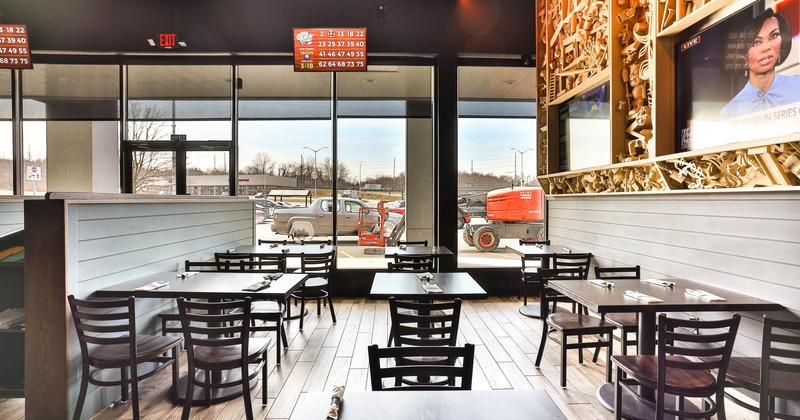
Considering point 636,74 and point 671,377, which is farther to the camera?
point 636,74

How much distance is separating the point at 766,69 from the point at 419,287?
2974 millimetres

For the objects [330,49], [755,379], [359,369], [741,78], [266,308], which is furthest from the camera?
[330,49]

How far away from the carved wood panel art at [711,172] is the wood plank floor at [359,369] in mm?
1729

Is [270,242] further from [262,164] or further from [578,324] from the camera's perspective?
[578,324]

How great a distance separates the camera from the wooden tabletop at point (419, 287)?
118 inches

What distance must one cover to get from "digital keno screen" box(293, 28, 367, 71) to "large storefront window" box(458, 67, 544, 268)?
1891mm

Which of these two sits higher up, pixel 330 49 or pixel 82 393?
pixel 330 49

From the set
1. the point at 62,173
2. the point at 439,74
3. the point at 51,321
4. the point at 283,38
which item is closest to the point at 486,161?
the point at 439,74

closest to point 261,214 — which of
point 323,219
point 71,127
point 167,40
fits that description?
point 323,219

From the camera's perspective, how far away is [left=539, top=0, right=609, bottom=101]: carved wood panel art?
179 inches

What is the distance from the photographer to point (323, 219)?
258 inches

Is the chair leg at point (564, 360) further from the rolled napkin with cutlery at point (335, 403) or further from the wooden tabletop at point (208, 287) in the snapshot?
the rolled napkin with cutlery at point (335, 403)

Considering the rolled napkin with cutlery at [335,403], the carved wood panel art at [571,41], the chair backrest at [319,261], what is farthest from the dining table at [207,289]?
the carved wood panel art at [571,41]

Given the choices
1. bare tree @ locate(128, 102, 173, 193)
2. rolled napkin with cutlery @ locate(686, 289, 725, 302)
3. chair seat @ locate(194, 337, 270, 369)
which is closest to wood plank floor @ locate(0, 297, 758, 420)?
chair seat @ locate(194, 337, 270, 369)
